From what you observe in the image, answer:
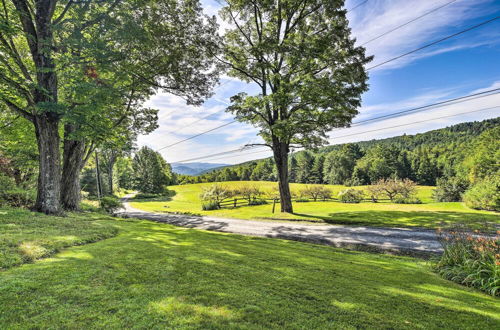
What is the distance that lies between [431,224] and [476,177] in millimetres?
32012

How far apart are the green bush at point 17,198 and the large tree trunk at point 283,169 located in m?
14.8

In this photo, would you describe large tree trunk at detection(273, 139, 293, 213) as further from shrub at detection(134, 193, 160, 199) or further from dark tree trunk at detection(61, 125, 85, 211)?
shrub at detection(134, 193, 160, 199)

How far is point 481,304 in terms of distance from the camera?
3.64m

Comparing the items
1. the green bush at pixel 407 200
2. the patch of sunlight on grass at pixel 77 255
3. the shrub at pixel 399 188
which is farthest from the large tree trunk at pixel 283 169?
the green bush at pixel 407 200

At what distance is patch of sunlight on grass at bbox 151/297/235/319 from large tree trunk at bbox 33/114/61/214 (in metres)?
10.0

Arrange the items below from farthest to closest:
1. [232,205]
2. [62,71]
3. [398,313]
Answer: [232,205] < [62,71] < [398,313]

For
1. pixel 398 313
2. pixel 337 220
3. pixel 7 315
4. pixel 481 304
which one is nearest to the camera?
pixel 7 315

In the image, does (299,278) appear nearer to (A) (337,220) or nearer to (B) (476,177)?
(A) (337,220)

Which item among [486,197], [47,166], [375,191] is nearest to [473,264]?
[47,166]

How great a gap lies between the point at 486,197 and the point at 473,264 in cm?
2233

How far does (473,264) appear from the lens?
16.2 ft

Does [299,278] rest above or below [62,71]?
below

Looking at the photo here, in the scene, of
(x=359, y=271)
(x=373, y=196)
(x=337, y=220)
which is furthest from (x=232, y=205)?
(x=359, y=271)

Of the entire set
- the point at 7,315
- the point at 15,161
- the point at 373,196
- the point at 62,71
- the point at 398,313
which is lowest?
the point at 373,196
